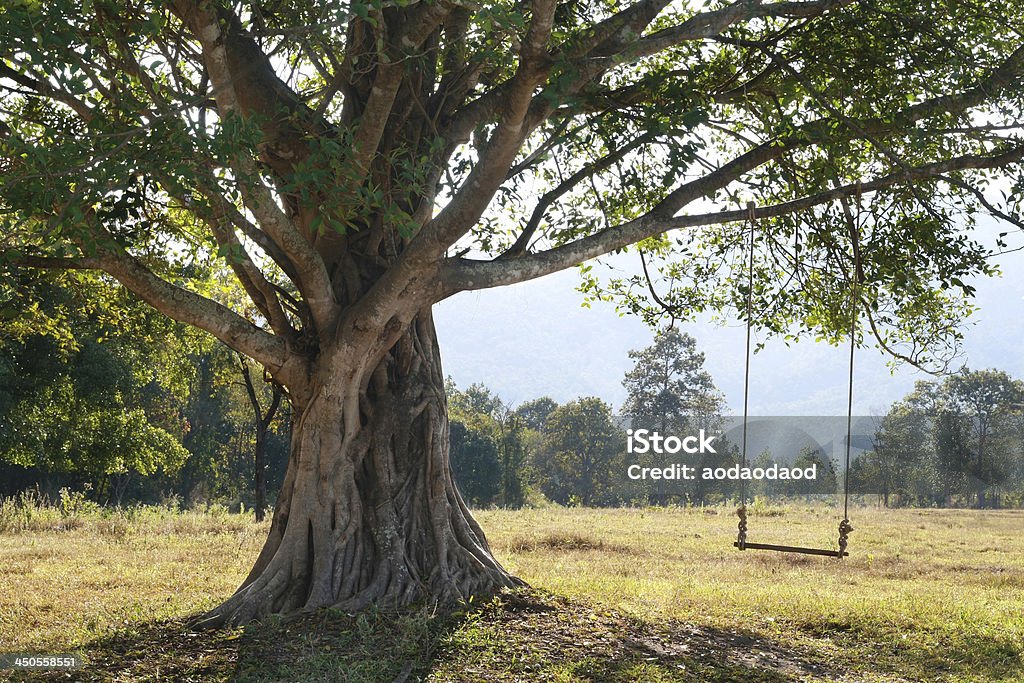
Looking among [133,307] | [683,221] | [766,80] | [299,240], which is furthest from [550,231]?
[133,307]

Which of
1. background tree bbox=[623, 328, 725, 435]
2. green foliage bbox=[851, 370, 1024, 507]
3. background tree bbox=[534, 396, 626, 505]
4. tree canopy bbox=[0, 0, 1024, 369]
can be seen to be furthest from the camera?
background tree bbox=[623, 328, 725, 435]

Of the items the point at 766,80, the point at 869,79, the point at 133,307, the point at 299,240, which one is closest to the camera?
the point at 299,240

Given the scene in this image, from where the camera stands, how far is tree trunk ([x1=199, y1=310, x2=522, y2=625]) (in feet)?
27.8

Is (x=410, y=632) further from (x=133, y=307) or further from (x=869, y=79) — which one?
(x=133, y=307)

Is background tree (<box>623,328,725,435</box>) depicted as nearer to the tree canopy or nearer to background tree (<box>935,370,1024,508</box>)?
background tree (<box>935,370,1024,508</box>)

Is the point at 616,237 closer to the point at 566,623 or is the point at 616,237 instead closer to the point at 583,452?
the point at 566,623

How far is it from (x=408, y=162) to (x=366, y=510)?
342cm

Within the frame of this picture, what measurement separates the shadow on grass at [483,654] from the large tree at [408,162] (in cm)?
53

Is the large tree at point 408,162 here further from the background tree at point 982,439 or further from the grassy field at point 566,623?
the background tree at point 982,439

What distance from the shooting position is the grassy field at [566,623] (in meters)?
7.14

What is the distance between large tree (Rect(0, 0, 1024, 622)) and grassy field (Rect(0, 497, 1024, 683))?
29.9 inches

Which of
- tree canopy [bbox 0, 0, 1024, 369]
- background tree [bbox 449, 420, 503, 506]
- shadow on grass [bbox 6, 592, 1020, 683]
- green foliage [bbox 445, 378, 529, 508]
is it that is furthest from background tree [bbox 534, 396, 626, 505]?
shadow on grass [bbox 6, 592, 1020, 683]

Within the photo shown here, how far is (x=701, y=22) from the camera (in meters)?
7.44

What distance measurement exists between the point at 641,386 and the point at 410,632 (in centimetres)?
5599
